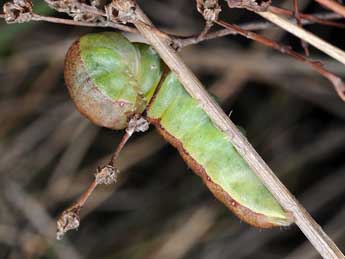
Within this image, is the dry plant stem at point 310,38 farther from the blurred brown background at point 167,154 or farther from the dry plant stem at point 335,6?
the blurred brown background at point 167,154

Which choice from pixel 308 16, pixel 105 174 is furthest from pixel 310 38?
pixel 105 174

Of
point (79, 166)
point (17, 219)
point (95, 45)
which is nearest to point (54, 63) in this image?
point (79, 166)

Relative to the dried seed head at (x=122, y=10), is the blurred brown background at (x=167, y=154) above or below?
below

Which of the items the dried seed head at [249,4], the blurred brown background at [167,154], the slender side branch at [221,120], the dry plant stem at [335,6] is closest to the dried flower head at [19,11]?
the slender side branch at [221,120]

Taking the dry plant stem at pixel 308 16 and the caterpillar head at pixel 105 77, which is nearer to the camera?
the caterpillar head at pixel 105 77

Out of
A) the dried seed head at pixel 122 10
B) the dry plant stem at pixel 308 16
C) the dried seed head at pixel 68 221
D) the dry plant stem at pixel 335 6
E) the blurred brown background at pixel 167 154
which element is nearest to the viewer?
the dried seed head at pixel 122 10

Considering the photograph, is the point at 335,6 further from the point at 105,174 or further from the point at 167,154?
the point at 167,154

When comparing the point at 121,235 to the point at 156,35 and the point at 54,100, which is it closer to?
the point at 54,100
